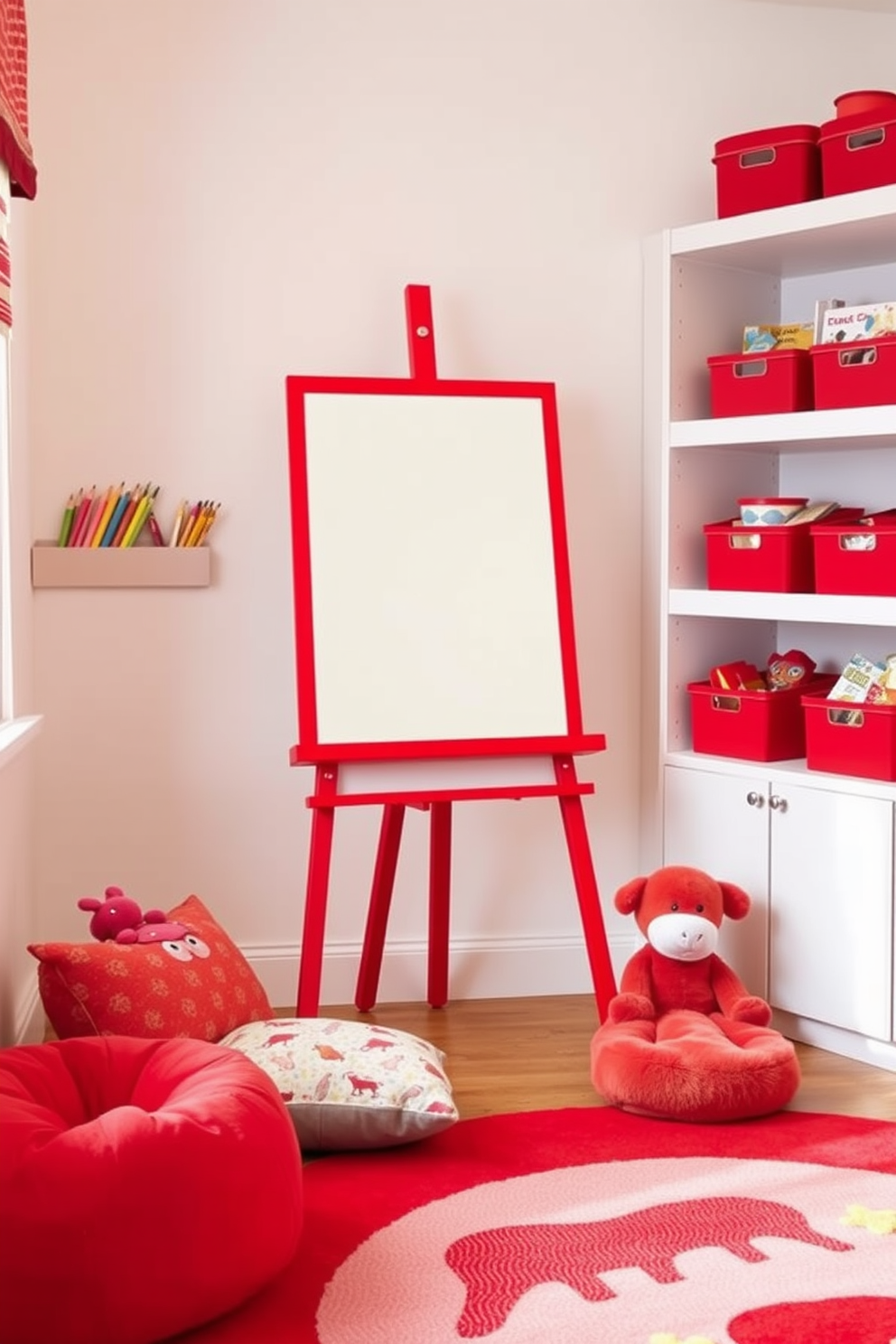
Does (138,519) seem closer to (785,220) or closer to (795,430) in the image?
(795,430)

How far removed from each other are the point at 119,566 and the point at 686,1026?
1574 mm

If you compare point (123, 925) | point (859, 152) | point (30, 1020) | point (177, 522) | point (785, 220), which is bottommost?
point (30, 1020)

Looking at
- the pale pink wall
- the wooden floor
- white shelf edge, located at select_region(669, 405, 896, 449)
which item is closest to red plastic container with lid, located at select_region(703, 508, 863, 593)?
white shelf edge, located at select_region(669, 405, 896, 449)

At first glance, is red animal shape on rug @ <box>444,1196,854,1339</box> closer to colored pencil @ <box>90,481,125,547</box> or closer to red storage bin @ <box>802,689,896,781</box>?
red storage bin @ <box>802,689,896,781</box>

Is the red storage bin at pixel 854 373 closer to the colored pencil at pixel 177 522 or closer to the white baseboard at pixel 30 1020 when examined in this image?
the colored pencil at pixel 177 522

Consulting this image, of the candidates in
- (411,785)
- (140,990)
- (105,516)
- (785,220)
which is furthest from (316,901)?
(785,220)

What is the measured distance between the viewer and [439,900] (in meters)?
3.59

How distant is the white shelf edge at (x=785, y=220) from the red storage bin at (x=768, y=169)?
4 cm

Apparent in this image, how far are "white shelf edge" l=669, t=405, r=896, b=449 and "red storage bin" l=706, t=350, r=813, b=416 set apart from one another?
0.10ft

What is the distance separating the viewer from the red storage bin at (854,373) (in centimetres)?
325

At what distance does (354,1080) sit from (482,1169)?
0.86ft

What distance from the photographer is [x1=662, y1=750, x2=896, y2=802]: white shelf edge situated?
322 cm

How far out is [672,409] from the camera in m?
3.65

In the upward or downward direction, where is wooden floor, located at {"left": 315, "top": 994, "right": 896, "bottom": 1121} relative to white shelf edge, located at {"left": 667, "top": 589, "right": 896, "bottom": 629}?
downward
